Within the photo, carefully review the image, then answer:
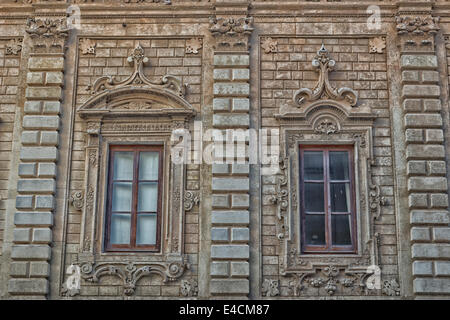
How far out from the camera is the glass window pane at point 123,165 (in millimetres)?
13211

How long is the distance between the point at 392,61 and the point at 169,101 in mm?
4005

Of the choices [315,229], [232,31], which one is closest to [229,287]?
[315,229]

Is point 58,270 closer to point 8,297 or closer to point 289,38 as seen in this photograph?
point 8,297

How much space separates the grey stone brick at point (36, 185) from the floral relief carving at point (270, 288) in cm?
387

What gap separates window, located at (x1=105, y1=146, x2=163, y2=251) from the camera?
1287 centimetres

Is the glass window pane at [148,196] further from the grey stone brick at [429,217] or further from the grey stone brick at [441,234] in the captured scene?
the grey stone brick at [441,234]

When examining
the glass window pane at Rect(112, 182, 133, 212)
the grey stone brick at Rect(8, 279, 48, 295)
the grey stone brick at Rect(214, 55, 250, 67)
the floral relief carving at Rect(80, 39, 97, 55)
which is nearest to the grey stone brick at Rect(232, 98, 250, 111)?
the grey stone brick at Rect(214, 55, 250, 67)

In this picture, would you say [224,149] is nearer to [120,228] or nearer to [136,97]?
[136,97]

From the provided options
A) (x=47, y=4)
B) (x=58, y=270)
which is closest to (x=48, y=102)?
(x=47, y=4)

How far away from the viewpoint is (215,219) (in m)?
12.7

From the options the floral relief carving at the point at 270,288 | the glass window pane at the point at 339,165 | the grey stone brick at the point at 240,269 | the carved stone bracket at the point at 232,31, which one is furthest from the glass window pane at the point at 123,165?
the glass window pane at the point at 339,165

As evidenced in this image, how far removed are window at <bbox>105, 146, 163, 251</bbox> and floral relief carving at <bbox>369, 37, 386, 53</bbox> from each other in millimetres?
4161

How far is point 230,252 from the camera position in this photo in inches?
492

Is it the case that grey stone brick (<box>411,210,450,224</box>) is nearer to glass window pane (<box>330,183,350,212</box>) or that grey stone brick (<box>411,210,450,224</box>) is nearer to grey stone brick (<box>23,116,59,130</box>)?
glass window pane (<box>330,183,350,212</box>)
